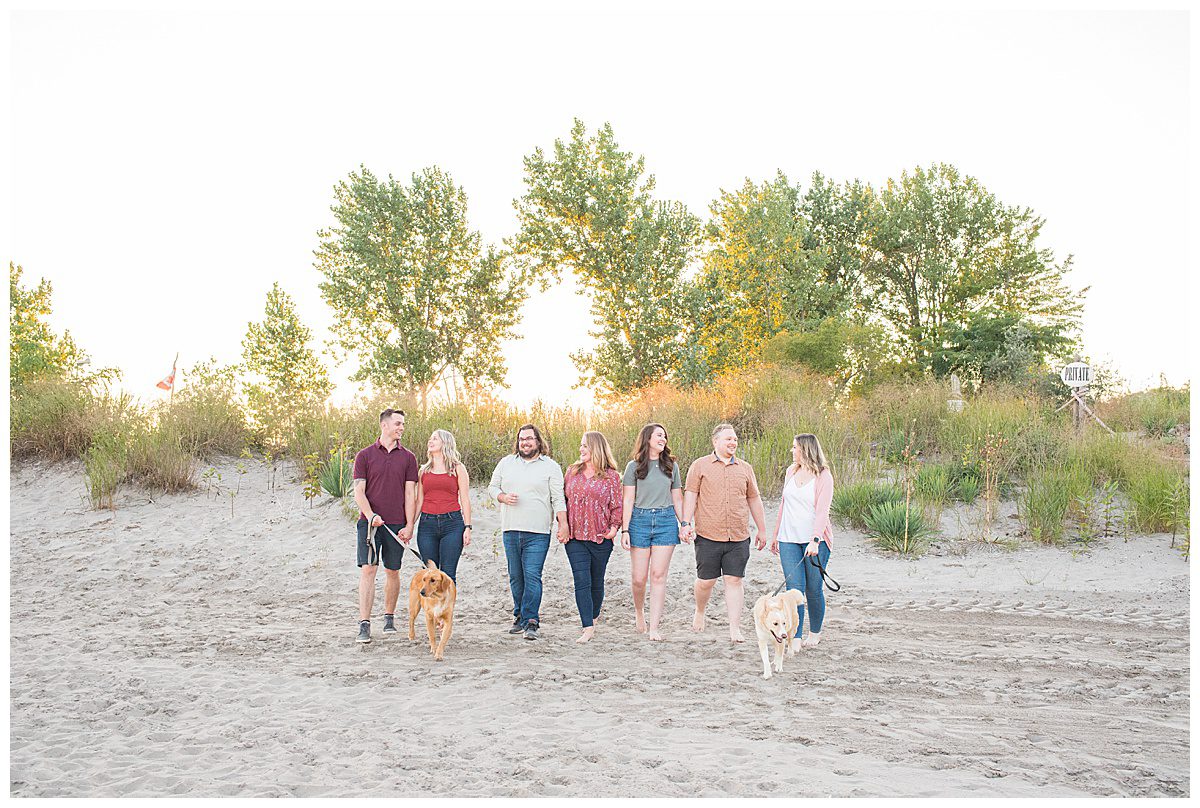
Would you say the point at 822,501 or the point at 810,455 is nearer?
the point at 822,501

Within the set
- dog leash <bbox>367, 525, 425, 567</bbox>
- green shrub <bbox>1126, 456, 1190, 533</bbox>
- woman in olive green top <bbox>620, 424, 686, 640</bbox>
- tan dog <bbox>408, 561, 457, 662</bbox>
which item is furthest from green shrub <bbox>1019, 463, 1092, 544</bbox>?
dog leash <bbox>367, 525, 425, 567</bbox>

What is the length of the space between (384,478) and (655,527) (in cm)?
230

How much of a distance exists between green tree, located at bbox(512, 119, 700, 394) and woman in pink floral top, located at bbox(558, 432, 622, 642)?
22190 millimetres

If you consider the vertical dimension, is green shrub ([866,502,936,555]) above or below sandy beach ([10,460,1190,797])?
above

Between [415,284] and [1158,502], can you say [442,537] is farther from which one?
[415,284]

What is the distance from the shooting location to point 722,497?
23.7 ft

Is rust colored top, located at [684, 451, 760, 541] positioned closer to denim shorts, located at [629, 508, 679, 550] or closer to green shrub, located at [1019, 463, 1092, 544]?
denim shorts, located at [629, 508, 679, 550]

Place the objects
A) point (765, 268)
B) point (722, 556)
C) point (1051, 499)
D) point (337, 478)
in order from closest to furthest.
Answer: point (722, 556)
point (1051, 499)
point (337, 478)
point (765, 268)

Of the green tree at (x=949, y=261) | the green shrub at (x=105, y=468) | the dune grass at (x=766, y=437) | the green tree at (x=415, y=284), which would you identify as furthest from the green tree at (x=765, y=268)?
the green shrub at (x=105, y=468)

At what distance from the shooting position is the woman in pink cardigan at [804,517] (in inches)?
275

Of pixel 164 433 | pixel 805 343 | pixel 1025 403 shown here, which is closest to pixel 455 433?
pixel 164 433

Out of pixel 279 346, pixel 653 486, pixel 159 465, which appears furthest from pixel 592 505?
pixel 279 346

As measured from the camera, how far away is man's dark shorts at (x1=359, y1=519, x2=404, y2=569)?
7.53 metres

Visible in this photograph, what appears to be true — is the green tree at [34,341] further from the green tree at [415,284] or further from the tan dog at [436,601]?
the tan dog at [436,601]
